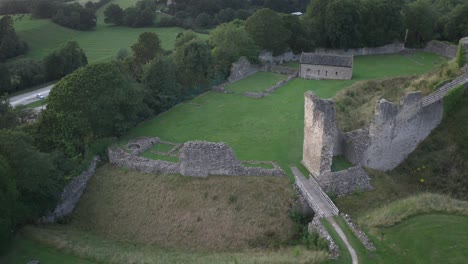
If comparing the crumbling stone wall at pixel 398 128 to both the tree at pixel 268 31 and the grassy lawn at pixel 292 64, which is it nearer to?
the grassy lawn at pixel 292 64

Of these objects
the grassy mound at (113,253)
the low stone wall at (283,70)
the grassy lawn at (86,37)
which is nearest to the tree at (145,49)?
the low stone wall at (283,70)

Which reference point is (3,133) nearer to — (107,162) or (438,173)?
(107,162)

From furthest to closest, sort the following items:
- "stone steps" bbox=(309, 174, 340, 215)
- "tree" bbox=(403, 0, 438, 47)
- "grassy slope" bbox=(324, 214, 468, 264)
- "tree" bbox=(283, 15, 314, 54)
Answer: "tree" bbox=(403, 0, 438, 47) < "tree" bbox=(283, 15, 314, 54) < "stone steps" bbox=(309, 174, 340, 215) < "grassy slope" bbox=(324, 214, 468, 264)

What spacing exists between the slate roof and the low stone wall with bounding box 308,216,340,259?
26695 millimetres

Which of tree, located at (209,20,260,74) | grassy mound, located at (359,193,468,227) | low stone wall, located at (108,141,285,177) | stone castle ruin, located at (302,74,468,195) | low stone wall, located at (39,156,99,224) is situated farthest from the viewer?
tree, located at (209,20,260,74)

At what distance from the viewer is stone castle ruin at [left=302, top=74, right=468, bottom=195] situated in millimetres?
23719

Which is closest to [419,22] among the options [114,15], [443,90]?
[443,90]

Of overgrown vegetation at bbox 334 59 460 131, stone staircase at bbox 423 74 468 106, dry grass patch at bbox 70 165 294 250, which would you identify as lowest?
dry grass patch at bbox 70 165 294 250

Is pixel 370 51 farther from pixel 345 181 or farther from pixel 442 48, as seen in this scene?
pixel 345 181

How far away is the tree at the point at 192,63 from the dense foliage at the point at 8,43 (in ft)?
89.8

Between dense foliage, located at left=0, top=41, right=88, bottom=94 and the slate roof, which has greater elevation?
the slate roof

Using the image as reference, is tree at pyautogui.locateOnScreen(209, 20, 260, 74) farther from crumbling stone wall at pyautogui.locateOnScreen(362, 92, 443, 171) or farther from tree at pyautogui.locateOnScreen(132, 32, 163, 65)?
crumbling stone wall at pyautogui.locateOnScreen(362, 92, 443, 171)

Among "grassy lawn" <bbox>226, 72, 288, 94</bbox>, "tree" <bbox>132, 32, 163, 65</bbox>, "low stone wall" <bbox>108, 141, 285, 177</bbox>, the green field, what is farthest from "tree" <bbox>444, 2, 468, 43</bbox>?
"low stone wall" <bbox>108, 141, 285, 177</bbox>

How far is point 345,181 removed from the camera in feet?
78.1
